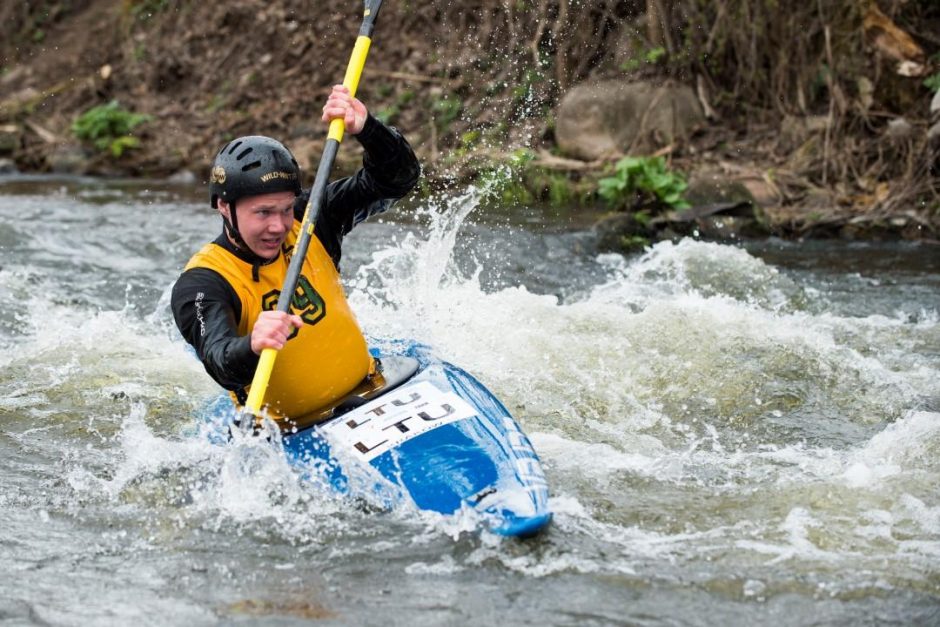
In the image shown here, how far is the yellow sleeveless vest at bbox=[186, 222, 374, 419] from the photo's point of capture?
178 inches

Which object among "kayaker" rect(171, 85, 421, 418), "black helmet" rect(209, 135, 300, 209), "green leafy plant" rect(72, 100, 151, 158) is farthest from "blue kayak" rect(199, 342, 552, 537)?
"green leafy plant" rect(72, 100, 151, 158)

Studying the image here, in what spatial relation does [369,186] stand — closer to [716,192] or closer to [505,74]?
[716,192]

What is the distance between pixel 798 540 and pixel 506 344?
2955mm

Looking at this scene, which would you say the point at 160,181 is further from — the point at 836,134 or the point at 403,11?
the point at 836,134

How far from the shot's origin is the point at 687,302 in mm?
7535

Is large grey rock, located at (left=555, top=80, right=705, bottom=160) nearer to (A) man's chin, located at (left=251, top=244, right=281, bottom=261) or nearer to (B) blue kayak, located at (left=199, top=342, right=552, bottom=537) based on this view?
(B) blue kayak, located at (left=199, top=342, right=552, bottom=537)

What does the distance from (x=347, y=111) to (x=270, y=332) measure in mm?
1072

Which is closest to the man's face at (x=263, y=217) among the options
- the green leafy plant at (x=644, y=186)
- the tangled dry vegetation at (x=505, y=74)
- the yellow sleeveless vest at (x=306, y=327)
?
the yellow sleeveless vest at (x=306, y=327)

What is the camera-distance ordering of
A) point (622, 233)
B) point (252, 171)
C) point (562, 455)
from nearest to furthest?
point (252, 171)
point (562, 455)
point (622, 233)

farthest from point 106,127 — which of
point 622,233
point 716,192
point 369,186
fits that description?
point 369,186

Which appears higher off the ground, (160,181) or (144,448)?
(144,448)

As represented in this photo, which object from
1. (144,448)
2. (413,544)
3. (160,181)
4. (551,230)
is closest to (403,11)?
(160,181)

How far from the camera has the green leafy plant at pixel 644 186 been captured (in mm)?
9984

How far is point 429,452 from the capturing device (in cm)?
440
